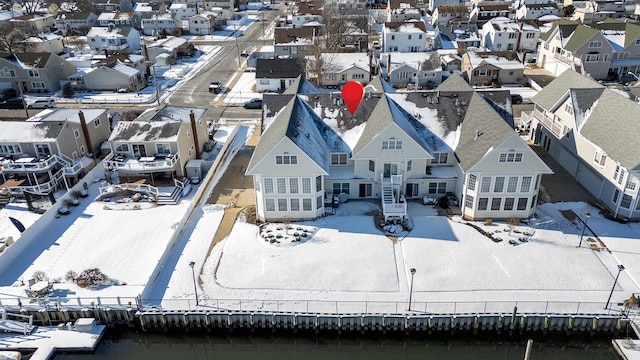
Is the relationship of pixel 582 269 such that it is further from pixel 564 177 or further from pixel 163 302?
Answer: pixel 163 302

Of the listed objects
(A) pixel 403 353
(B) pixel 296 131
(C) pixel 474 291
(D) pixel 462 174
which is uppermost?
(B) pixel 296 131

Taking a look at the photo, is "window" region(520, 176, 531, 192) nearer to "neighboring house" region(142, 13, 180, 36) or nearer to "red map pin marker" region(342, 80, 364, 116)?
"red map pin marker" region(342, 80, 364, 116)

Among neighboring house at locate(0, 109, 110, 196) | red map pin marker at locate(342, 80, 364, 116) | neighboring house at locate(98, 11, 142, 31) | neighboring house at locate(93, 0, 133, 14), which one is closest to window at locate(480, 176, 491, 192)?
red map pin marker at locate(342, 80, 364, 116)

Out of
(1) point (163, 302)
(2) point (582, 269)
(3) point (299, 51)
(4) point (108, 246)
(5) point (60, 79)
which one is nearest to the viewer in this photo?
(1) point (163, 302)

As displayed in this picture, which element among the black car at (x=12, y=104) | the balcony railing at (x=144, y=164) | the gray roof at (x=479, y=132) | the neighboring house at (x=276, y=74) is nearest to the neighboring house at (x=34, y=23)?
the black car at (x=12, y=104)

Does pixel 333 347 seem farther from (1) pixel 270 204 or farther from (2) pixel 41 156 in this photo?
(2) pixel 41 156

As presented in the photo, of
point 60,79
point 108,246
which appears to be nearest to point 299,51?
point 60,79
